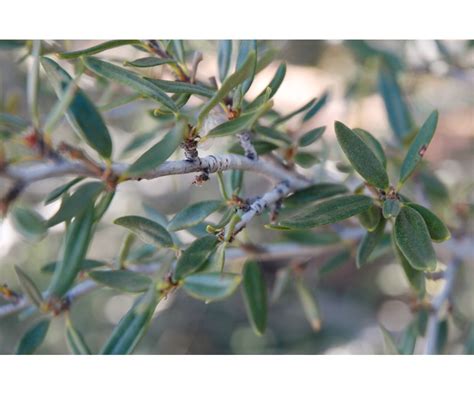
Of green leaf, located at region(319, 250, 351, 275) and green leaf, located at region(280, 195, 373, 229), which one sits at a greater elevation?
green leaf, located at region(280, 195, 373, 229)

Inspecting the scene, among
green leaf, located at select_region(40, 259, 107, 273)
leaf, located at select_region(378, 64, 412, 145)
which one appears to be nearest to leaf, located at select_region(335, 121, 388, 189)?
green leaf, located at select_region(40, 259, 107, 273)

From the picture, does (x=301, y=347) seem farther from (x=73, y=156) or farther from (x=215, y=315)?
(x=73, y=156)

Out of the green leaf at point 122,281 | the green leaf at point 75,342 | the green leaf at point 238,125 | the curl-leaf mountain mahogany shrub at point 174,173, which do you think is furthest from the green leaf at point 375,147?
the green leaf at point 75,342

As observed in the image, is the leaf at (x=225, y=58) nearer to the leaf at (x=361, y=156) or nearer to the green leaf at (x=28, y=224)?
the leaf at (x=361, y=156)

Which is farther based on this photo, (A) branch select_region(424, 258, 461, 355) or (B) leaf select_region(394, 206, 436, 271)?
(A) branch select_region(424, 258, 461, 355)

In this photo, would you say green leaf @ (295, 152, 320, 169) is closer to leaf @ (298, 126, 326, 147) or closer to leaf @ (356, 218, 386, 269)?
leaf @ (298, 126, 326, 147)

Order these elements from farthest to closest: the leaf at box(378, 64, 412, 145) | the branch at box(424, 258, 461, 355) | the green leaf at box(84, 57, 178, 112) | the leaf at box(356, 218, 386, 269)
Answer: the leaf at box(378, 64, 412, 145) < the branch at box(424, 258, 461, 355) < the leaf at box(356, 218, 386, 269) < the green leaf at box(84, 57, 178, 112)
